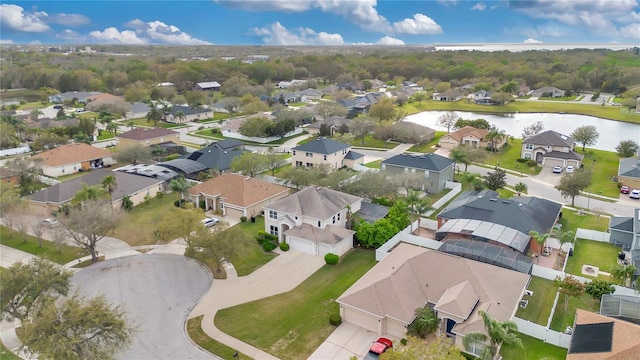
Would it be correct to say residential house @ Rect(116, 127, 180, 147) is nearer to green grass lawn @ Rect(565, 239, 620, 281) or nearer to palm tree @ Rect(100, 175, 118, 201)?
palm tree @ Rect(100, 175, 118, 201)

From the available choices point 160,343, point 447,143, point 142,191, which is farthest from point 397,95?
point 160,343

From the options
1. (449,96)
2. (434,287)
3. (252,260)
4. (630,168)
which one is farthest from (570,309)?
(449,96)

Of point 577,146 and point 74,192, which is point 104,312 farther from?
point 577,146

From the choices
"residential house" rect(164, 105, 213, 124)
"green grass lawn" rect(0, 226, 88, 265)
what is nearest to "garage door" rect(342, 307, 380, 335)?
"green grass lawn" rect(0, 226, 88, 265)

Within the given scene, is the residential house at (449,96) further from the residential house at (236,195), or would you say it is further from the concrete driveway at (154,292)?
the concrete driveway at (154,292)

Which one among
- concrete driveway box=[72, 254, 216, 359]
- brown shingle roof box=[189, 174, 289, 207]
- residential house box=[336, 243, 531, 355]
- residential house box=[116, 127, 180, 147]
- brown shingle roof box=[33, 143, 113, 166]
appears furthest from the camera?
residential house box=[116, 127, 180, 147]

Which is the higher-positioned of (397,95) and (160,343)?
(397,95)
